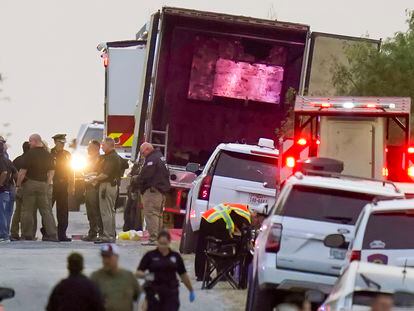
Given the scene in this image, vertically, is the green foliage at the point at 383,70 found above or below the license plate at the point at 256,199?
above

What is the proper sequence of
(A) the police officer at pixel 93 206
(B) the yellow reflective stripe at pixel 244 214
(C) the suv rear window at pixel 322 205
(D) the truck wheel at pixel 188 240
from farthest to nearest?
1. (A) the police officer at pixel 93 206
2. (D) the truck wheel at pixel 188 240
3. (B) the yellow reflective stripe at pixel 244 214
4. (C) the suv rear window at pixel 322 205

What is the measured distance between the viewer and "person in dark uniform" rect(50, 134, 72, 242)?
89.4 feet

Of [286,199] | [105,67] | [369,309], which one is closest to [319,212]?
[286,199]

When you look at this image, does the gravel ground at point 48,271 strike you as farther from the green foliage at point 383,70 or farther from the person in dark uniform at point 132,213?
the green foliage at point 383,70

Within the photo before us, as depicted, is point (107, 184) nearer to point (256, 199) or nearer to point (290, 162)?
point (256, 199)

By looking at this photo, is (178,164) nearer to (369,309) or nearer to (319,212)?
(319,212)

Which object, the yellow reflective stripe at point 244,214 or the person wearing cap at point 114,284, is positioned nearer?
the person wearing cap at point 114,284

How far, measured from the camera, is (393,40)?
109 ft

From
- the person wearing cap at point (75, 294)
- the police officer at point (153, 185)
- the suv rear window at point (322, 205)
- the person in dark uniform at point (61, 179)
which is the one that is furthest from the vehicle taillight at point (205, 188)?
the person wearing cap at point (75, 294)

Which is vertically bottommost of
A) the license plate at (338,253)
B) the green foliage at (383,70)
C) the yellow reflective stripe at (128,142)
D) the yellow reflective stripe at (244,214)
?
the yellow reflective stripe at (244,214)

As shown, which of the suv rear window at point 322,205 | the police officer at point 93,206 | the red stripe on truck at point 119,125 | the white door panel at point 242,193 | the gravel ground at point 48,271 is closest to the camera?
the suv rear window at point 322,205

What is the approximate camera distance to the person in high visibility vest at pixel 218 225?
2088 centimetres

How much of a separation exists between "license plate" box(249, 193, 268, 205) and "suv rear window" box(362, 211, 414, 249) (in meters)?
8.94

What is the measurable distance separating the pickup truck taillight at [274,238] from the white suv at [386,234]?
1212 millimetres
